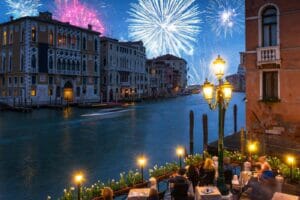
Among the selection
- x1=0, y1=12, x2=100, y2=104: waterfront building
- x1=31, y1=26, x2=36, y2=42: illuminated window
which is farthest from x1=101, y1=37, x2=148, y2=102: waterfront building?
x1=31, y1=26, x2=36, y2=42: illuminated window

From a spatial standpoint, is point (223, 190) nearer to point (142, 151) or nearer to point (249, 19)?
point (249, 19)

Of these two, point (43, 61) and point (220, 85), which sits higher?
point (43, 61)

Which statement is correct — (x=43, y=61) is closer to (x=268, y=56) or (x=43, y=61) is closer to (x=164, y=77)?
(x=268, y=56)

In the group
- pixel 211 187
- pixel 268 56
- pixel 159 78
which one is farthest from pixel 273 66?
pixel 159 78

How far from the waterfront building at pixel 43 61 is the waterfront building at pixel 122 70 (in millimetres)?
7118

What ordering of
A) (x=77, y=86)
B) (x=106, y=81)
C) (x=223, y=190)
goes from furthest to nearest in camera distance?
(x=106, y=81), (x=77, y=86), (x=223, y=190)

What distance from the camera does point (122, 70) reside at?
2687 inches

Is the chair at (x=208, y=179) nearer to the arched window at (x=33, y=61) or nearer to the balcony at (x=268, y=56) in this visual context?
the balcony at (x=268, y=56)

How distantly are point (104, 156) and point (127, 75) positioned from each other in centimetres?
5326

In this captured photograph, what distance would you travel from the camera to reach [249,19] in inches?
600

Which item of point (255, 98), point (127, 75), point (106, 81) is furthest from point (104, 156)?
point (127, 75)

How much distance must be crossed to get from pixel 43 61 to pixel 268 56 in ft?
132

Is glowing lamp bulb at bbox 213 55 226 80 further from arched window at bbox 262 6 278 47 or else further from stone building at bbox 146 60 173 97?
stone building at bbox 146 60 173 97

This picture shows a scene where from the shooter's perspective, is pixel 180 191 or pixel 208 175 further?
pixel 208 175
